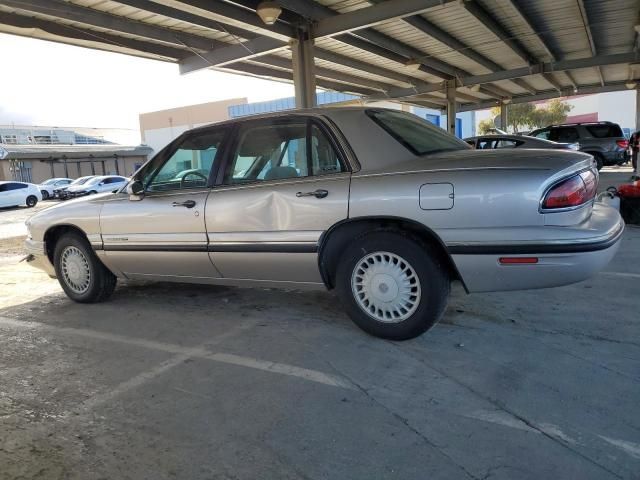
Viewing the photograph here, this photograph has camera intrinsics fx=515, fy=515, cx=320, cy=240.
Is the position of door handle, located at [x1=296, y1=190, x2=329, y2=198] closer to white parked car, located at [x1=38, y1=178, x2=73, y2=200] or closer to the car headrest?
the car headrest

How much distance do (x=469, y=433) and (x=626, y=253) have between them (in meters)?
4.80

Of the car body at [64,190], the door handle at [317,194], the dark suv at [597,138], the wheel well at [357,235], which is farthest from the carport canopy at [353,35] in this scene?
the car body at [64,190]

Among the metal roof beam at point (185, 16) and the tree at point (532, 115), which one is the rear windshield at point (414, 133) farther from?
the tree at point (532, 115)

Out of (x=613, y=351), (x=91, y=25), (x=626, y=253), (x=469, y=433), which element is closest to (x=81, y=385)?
(x=469, y=433)

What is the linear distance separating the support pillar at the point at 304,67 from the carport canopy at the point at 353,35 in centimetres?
2

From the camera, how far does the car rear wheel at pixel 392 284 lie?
11.4 ft

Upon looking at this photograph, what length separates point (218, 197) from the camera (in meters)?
4.15

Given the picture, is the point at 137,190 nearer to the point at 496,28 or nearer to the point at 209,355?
the point at 209,355

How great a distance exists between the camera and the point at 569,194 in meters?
3.11

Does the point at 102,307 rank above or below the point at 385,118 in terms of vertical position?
below

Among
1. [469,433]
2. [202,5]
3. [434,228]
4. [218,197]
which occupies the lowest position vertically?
[469,433]

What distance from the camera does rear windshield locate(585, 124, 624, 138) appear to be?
1701 cm

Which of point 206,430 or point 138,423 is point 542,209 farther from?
point 138,423

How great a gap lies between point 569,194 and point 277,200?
198 cm
